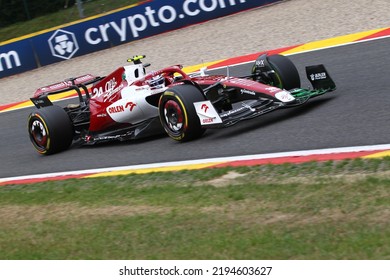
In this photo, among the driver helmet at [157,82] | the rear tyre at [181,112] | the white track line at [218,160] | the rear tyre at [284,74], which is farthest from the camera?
the driver helmet at [157,82]

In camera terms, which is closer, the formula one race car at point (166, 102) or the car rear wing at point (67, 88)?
the formula one race car at point (166, 102)

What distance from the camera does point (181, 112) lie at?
9.02 m

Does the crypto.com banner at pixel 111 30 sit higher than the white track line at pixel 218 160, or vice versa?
the crypto.com banner at pixel 111 30

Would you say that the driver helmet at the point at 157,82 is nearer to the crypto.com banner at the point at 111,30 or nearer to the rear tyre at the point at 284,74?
the rear tyre at the point at 284,74

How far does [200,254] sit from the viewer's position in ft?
17.0

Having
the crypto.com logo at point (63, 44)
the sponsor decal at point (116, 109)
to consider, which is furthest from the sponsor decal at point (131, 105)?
the crypto.com logo at point (63, 44)

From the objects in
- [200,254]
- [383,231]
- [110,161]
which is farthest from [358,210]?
[110,161]

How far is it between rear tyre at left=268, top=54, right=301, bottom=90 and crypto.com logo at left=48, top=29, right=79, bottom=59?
1048 cm

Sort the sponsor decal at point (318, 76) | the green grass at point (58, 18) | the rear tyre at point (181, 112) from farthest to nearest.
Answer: the green grass at point (58, 18) < the sponsor decal at point (318, 76) < the rear tyre at point (181, 112)

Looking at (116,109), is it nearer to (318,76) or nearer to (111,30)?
(318,76)

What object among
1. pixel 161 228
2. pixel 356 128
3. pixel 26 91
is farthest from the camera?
pixel 26 91

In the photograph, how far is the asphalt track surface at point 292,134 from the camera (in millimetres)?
8164

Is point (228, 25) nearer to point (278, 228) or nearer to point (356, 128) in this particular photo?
point (356, 128)
